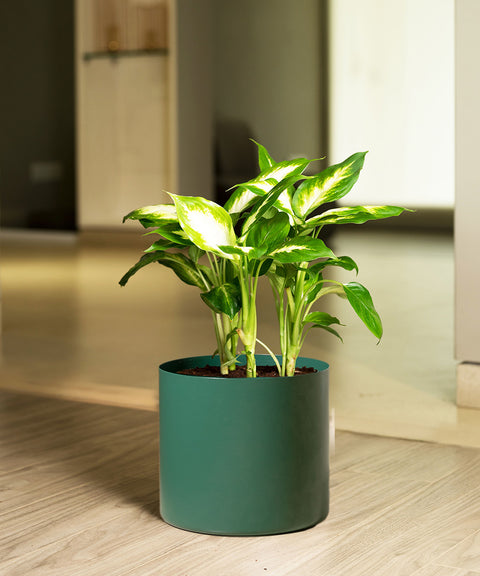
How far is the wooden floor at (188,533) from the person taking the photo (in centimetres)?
117

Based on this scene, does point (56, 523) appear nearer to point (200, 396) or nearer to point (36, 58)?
point (200, 396)

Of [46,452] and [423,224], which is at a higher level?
[423,224]

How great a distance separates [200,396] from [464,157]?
0.96 meters

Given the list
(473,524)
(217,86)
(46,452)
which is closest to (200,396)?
(473,524)

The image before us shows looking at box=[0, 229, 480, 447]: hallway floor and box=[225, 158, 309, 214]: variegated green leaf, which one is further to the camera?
box=[0, 229, 480, 447]: hallway floor

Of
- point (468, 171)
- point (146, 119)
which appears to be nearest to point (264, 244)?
point (468, 171)

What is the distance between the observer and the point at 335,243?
6.12 meters

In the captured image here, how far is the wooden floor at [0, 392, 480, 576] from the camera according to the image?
1.17 m

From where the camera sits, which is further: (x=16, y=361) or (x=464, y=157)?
(x=16, y=361)

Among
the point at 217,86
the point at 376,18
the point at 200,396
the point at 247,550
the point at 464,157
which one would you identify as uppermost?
the point at 376,18

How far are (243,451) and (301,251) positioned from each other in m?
0.27

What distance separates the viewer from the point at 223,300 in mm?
1218

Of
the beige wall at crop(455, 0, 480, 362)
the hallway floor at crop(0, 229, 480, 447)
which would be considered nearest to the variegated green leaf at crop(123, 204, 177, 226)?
the hallway floor at crop(0, 229, 480, 447)

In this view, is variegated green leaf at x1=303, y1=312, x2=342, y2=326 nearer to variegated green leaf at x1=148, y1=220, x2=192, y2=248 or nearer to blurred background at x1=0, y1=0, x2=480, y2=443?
variegated green leaf at x1=148, y1=220, x2=192, y2=248
